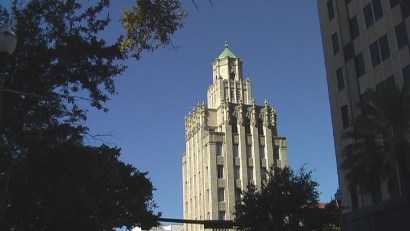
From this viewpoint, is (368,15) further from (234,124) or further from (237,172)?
(234,124)

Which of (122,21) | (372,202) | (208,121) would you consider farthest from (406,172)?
(208,121)

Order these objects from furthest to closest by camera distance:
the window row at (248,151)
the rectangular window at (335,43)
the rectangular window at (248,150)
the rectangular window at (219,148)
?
the rectangular window at (248,150) → the window row at (248,151) → the rectangular window at (219,148) → the rectangular window at (335,43)

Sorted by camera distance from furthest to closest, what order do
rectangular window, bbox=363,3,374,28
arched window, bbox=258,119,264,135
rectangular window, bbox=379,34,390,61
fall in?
arched window, bbox=258,119,264,135, rectangular window, bbox=363,3,374,28, rectangular window, bbox=379,34,390,61

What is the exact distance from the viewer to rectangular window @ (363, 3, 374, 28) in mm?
37719

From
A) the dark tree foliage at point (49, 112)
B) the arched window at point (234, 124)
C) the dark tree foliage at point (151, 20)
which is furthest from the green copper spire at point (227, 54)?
the dark tree foliage at point (151, 20)

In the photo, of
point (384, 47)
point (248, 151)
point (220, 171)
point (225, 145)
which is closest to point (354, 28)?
point (384, 47)

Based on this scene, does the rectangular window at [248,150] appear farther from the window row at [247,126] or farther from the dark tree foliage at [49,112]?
the dark tree foliage at [49,112]

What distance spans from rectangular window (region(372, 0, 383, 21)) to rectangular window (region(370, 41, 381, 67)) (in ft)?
5.44

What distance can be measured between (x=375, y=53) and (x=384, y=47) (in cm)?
104

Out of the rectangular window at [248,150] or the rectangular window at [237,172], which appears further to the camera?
the rectangular window at [248,150]

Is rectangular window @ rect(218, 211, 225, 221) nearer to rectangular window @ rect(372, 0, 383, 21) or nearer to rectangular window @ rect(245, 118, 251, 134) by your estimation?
rectangular window @ rect(245, 118, 251, 134)

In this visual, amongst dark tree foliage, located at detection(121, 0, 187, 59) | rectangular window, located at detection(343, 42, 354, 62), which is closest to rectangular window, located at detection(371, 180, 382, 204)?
rectangular window, located at detection(343, 42, 354, 62)

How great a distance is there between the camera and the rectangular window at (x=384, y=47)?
1399 inches

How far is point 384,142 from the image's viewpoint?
2741cm
